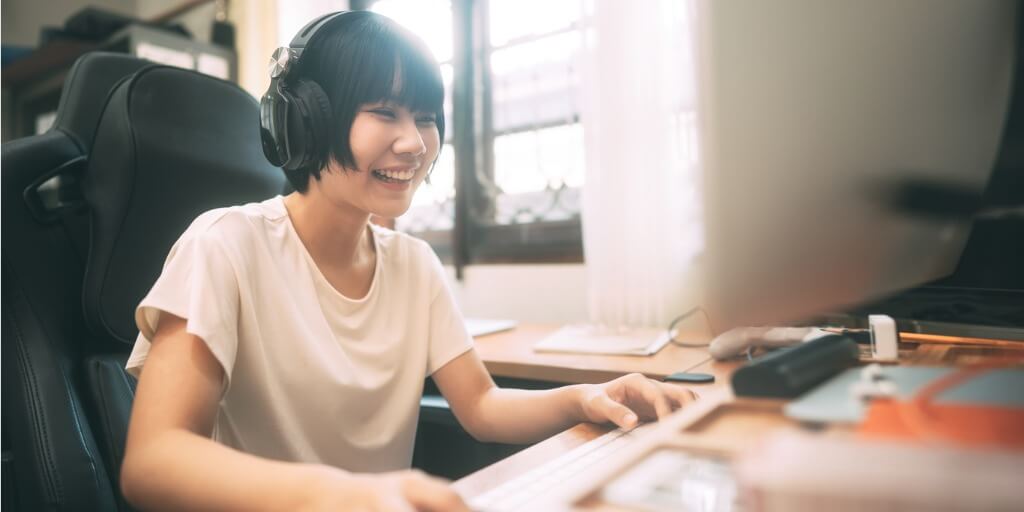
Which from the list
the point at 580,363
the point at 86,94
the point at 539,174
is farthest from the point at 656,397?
the point at 539,174

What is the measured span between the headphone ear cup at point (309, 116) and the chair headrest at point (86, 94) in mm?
295

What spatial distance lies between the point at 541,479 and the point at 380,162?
0.52 metres

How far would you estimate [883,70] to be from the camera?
28 centimetres

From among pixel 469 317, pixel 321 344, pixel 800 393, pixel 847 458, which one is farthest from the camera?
pixel 469 317

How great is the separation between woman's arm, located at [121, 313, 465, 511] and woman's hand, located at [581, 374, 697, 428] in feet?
1.07

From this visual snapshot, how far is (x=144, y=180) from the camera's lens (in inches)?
31.5

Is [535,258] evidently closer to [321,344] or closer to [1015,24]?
[321,344]

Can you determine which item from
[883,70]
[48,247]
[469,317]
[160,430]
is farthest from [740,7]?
[469,317]

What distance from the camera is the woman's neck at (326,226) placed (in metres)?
0.85

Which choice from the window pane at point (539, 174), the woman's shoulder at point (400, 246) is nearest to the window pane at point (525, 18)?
the window pane at point (539, 174)

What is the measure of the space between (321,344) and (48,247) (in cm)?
38

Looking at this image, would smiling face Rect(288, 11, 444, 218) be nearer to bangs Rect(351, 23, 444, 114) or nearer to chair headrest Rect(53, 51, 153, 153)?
bangs Rect(351, 23, 444, 114)

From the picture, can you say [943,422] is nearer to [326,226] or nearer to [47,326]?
[326,226]

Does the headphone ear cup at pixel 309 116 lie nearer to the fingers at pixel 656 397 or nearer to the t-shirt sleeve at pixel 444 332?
the t-shirt sleeve at pixel 444 332
